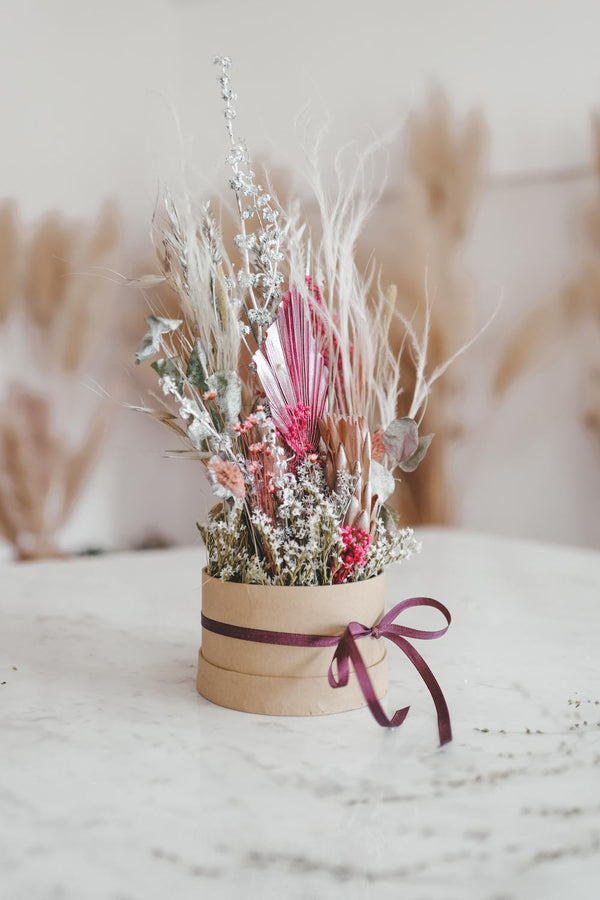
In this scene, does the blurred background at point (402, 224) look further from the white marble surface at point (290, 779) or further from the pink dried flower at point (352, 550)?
the pink dried flower at point (352, 550)

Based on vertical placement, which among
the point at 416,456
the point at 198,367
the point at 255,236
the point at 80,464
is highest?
the point at 255,236

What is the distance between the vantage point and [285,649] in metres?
0.77

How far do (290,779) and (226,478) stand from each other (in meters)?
0.27

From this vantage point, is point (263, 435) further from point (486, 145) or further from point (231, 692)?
point (486, 145)

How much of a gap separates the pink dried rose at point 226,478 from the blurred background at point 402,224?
1.93 m

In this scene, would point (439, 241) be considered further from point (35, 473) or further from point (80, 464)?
point (35, 473)

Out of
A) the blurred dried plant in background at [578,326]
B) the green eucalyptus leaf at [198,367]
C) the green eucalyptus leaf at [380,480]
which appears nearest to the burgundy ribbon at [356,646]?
the green eucalyptus leaf at [380,480]

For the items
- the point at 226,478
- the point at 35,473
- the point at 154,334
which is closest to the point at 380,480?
the point at 226,478

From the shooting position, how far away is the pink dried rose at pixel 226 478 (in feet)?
2.45

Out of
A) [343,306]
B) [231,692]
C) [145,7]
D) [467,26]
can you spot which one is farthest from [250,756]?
[145,7]

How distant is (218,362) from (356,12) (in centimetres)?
271

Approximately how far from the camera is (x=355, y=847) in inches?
Answer: 22.3

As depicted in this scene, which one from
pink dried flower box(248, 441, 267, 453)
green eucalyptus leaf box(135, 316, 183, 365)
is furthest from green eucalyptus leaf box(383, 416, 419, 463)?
green eucalyptus leaf box(135, 316, 183, 365)

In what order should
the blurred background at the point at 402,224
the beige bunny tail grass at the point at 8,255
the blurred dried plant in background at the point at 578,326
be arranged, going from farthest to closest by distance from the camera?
the beige bunny tail grass at the point at 8,255, the blurred background at the point at 402,224, the blurred dried plant in background at the point at 578,326
